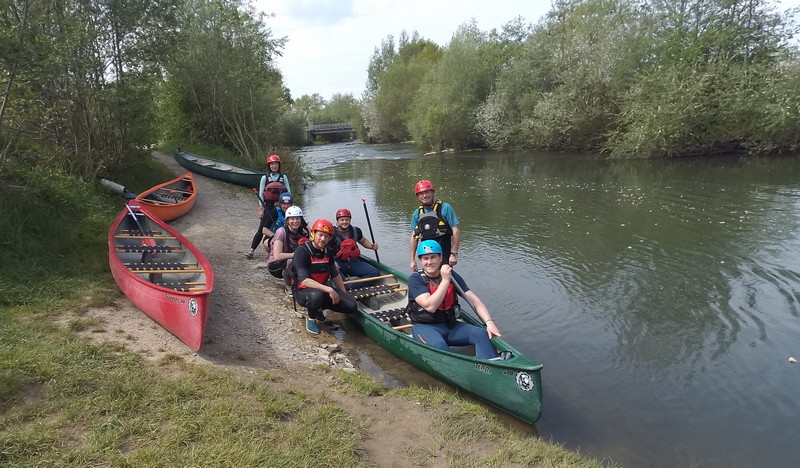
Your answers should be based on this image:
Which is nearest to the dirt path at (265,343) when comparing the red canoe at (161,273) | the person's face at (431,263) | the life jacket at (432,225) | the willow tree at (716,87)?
the red canoe at (161,273)

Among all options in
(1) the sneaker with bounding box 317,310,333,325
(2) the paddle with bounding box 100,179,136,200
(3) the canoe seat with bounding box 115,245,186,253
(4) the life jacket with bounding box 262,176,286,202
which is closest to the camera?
(1) the sneaker with bounding box 317,310,333,325

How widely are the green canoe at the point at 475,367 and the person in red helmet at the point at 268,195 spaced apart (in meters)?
3.90

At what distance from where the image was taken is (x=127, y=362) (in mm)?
4656

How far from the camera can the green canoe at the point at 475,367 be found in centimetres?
437

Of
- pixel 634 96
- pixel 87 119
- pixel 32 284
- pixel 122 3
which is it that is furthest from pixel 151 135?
pixel 634 96

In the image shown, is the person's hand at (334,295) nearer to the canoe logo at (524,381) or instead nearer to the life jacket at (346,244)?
the life jacket at (346,244)

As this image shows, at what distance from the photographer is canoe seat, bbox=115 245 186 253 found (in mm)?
7625

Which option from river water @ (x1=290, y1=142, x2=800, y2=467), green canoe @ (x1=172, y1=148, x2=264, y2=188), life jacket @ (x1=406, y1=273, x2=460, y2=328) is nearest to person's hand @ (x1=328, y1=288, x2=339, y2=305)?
river water @ (x1=290, y1=142, x2=800, y2=467)

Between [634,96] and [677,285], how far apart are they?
19259mm

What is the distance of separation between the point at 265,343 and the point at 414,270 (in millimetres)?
2175

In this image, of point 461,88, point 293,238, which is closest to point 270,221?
point 293,238

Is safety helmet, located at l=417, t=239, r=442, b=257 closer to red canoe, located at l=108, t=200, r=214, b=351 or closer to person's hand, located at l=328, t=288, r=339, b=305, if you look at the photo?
person's hand, located at l=328, t=288, r=339, b=305

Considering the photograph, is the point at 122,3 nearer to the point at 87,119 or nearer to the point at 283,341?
the point at 87,119

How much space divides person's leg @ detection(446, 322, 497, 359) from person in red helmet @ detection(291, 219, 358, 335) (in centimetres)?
169
